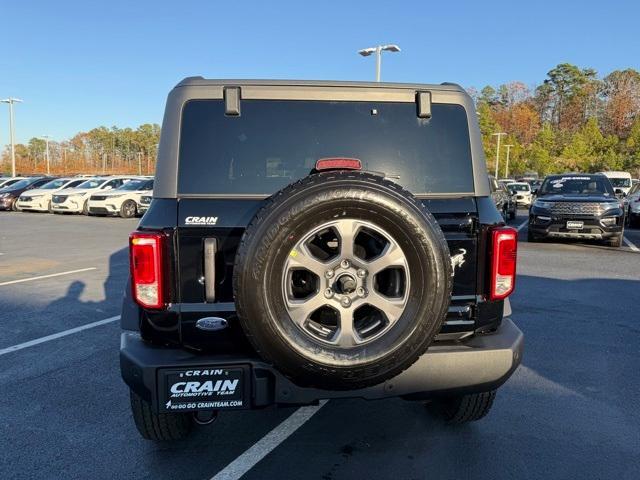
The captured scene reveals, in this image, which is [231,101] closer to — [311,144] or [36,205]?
[311,144]

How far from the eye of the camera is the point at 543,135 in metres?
74.6

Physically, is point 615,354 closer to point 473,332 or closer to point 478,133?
point 473,332

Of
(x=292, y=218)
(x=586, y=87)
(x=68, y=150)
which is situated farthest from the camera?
(x=68, y=150)

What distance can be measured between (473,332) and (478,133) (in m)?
1.17

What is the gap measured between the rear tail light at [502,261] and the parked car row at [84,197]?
18398mm

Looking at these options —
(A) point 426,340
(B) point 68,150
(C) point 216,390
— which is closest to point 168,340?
(C) point 216,390

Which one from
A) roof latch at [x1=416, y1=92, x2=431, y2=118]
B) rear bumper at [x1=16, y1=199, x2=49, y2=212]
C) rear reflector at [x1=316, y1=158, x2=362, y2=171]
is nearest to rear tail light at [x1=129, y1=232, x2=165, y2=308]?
rear reflector at [x1=316, y1=158, x2=362, y2=171]

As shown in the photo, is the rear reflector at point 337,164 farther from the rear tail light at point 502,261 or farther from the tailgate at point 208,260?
the rear tail light at point 502,261

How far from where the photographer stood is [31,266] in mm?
9750

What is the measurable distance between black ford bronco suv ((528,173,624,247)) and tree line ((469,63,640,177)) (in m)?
60.7

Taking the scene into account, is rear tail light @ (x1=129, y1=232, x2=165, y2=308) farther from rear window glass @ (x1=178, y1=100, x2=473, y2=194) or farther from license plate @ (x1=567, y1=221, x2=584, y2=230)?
license plate @ (x1=567, y1=221, x2=584, y2=230)

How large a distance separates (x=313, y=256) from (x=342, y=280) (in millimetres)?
178

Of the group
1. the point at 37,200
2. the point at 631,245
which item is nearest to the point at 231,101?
the point at 631,245

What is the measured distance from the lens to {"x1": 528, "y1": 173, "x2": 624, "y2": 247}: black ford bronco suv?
466 inches
